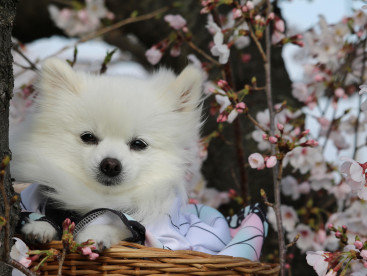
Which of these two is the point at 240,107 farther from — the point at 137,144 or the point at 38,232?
the point at 38,232

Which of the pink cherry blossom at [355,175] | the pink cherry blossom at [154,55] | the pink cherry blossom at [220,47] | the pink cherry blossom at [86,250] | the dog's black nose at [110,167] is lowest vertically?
the pink cherry blossom at [86,250]

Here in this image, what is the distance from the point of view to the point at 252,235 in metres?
1.78

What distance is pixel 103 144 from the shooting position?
5.74ft

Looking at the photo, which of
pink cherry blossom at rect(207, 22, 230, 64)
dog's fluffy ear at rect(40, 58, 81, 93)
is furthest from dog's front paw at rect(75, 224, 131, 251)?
pink cherry blossom at rect(207, 22, 230, 64)

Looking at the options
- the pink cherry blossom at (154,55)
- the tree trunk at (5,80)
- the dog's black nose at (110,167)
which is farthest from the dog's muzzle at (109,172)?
the pink cherry blossom at (154,55)

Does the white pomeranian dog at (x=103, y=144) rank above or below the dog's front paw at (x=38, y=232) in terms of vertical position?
above

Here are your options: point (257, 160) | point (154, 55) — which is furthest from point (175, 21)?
point (257, 160)

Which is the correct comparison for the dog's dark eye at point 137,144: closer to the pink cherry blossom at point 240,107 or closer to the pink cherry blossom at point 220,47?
the pink cherry blossom at point 240,107

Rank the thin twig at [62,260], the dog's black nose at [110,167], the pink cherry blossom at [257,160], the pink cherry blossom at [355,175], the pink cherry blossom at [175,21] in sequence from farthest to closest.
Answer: the pink cherry blossom at [175,21], the pink cherry blossom at [257,160], the dog's black nose at [110,167], the pink cherry blossom at [355,175], the thin twig at [62,260]

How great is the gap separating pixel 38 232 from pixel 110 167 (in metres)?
0.34

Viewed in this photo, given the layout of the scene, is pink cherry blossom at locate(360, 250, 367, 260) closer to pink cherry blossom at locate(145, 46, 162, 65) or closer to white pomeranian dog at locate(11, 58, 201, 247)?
white pomeranian dog at locate(11, 58, 201, 247)

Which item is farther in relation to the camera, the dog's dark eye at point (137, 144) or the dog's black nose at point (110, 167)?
the dog's dark eye at point (137, 144)

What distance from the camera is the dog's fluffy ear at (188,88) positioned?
6.42 feet

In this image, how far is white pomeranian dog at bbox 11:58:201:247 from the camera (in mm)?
1733
